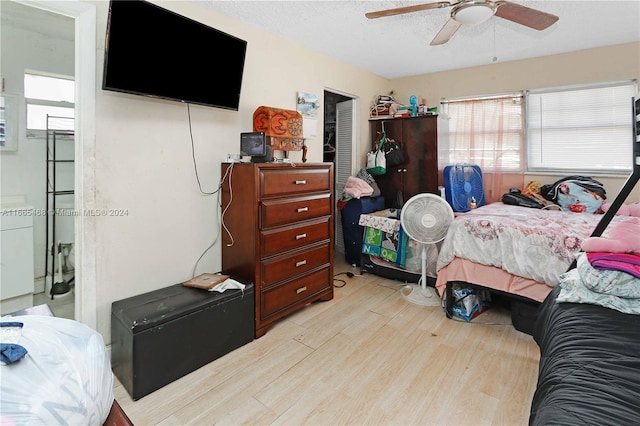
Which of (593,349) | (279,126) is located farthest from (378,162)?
(593,349)

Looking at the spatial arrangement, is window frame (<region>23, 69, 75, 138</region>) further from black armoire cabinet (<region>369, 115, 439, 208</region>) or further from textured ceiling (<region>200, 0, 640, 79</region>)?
black armoire cabinet (<region>369, 115, 439, 208</region>)

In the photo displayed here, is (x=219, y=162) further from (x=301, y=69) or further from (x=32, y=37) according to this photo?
(x=32, y=37)

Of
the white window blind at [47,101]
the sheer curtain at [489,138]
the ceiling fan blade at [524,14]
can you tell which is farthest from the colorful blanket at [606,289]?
the white window blind at [47,101]

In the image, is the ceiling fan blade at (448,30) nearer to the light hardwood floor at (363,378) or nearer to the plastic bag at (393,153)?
the plastic bag at (393,153)

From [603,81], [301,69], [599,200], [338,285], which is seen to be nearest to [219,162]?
[301,69]

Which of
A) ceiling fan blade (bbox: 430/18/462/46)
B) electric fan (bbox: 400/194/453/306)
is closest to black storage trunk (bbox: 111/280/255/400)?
electric fan (bbox: 400/194/453/306)

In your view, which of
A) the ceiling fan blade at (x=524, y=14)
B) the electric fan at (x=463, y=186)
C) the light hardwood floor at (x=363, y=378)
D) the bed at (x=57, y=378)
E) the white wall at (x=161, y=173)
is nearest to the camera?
the bed at (x=57, y=378)

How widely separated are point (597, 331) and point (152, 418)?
1974 millimetres

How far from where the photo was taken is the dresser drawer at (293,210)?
2445 millimetres

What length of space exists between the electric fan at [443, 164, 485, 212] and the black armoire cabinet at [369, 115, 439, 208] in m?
0.39

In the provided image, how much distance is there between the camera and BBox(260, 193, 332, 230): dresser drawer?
2.45m

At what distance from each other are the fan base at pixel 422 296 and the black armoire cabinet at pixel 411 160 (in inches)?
48.9

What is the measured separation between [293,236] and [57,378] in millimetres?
2040

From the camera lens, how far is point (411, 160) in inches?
167
